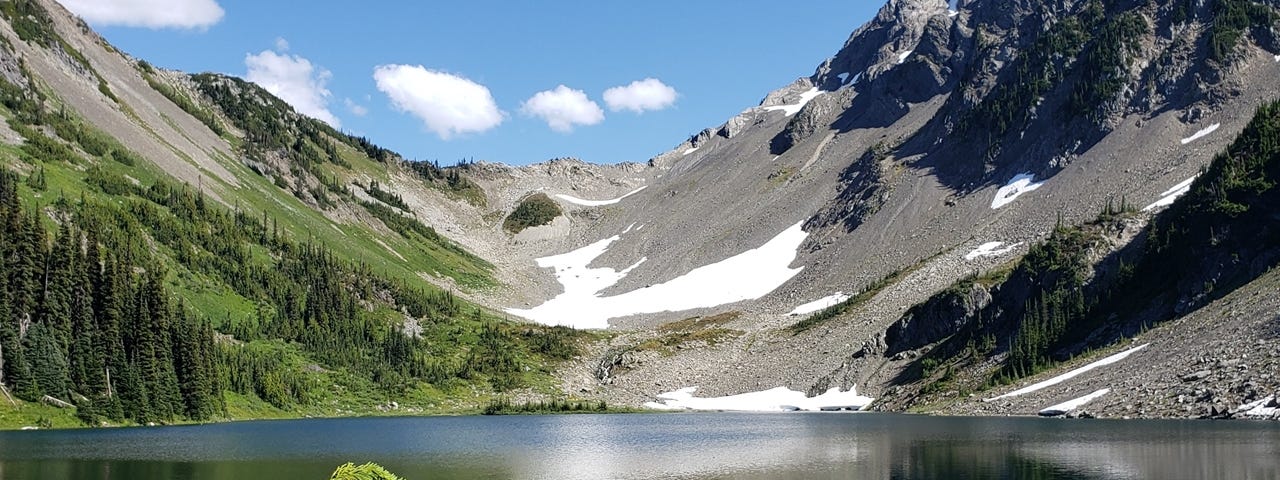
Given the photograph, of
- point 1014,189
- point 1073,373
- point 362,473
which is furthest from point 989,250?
point 362,473

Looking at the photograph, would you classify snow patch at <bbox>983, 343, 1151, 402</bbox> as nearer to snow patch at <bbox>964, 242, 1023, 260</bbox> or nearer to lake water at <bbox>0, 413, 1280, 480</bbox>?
lake water at <bbox>0, 413, 1280, 480</bbox>

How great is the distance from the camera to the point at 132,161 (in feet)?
524

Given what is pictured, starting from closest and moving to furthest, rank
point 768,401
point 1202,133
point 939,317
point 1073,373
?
point 1073,373 < point 939,317 < point 768,401 < point 1202,133

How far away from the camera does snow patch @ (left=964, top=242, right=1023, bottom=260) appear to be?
153 m

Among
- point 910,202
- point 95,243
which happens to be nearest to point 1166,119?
point 910,202

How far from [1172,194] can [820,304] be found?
190 feet

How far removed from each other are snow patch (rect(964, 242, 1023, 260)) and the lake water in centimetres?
6294

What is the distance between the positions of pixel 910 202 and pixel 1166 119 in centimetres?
4861

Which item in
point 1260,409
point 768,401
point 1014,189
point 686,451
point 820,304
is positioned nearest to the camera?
point 686,451

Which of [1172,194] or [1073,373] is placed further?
[1172,194]

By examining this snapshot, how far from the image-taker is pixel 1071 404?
301ft

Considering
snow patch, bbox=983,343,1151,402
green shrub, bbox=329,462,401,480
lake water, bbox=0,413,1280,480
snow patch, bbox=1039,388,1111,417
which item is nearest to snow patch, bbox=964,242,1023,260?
snow patch, bbox=983,343,1151,402

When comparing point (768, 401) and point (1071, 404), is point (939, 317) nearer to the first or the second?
point (768, 401)

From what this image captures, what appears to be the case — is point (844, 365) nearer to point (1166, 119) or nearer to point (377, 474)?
point (1166, 119)
